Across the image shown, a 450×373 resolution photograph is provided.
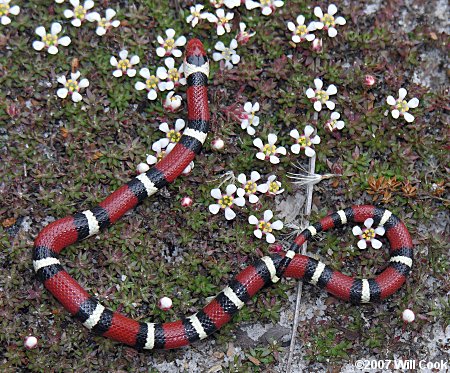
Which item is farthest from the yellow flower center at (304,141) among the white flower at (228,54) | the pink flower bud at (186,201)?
the pink flower bud at (186,201)

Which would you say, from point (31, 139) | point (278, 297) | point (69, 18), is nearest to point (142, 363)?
point (278, 297)

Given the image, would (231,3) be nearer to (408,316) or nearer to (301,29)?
(301,29)

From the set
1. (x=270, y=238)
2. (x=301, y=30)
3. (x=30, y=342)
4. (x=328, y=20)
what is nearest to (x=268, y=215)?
(x=270, y=238)

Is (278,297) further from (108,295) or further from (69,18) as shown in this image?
(69,18)

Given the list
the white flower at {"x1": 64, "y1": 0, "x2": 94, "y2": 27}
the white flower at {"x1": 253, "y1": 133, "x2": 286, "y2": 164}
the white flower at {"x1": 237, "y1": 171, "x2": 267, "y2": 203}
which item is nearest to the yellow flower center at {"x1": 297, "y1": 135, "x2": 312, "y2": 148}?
the white flower at {"x1": 253, "y1": 133, "x2": 286, "y2": 164}

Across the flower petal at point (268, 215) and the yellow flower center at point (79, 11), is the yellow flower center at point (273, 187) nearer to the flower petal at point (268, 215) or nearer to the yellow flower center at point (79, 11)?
the flower petal at point (268, 215)

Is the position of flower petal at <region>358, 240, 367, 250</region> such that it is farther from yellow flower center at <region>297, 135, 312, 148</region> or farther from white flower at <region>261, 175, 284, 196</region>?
yellow flower center at <region>297, 135, 312, 148</region>
